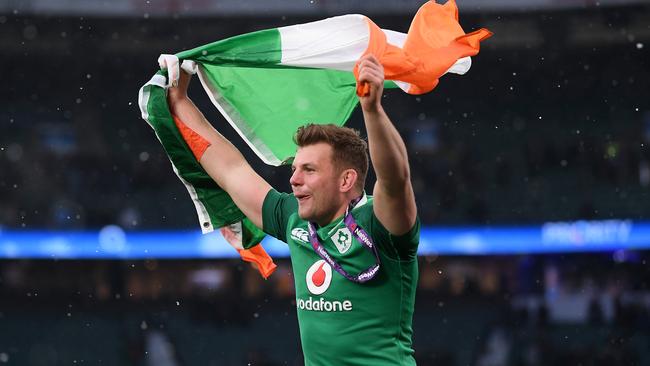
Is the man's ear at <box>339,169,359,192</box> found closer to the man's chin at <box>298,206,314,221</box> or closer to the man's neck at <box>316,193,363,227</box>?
the man's neck at <box>316,193,363,227</box>

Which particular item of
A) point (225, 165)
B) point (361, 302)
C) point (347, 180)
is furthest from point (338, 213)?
point (225, 165)

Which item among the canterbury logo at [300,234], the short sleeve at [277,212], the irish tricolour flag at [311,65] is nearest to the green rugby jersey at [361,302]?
A: the canterbury logo at [300,234]

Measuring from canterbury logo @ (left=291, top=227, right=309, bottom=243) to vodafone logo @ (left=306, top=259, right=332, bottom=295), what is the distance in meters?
0.12

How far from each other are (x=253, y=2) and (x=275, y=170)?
2.31 meters

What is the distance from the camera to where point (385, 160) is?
3.19 metres

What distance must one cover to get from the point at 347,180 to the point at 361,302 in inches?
18.2

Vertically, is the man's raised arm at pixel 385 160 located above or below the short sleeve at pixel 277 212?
above

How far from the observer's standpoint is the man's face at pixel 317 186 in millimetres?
3633

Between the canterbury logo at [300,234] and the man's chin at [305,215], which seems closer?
the man's chin at [305,215]

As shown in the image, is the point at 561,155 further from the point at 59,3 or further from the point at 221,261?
the point at 59,3

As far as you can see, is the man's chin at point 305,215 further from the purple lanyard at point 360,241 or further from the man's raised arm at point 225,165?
the man's raised arm at point 225,165

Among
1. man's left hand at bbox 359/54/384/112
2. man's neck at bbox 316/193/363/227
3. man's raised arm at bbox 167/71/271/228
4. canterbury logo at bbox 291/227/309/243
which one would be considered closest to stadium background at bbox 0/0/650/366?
man's raised arm at bbox 167/71/271/228

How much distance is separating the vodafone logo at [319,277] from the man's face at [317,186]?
172mm

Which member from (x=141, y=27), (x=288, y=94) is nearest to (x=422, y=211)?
(x=141, y=27)
